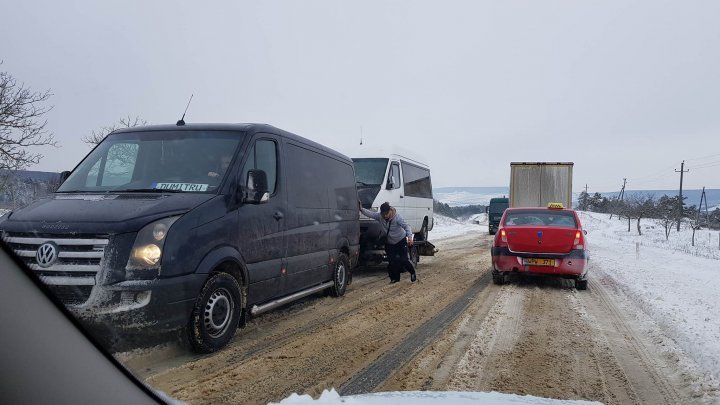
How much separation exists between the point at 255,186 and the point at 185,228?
97 centimetres

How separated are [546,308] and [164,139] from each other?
5627 millimetres

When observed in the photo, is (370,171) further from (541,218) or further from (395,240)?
(541,218)

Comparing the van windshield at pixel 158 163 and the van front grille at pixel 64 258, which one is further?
the van windshield at pixel 158 163

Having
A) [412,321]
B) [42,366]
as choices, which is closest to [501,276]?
[412,321]

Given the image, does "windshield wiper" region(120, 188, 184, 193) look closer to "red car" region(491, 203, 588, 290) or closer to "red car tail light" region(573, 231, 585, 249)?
"red car" region(491, 203, 588, 290)

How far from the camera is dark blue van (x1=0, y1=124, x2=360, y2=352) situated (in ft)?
9.35

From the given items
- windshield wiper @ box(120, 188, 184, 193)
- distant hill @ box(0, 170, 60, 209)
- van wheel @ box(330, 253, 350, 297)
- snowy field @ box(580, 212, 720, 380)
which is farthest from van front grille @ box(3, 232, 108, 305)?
snowy field @ box(580, 212, 720, 380)

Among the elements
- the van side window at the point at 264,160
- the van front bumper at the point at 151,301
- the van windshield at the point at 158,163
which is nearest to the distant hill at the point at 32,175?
the van front bumper at the point at 151,301

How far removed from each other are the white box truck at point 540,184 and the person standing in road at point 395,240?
932 cm

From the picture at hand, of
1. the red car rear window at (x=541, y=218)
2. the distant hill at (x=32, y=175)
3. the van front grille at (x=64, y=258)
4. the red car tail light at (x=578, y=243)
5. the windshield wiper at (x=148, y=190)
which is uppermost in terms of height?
the distant hill at (x=32, y=175)

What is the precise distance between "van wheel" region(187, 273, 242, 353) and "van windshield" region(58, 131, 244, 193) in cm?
88

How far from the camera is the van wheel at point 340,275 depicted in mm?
7160

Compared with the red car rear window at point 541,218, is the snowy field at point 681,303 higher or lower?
lower

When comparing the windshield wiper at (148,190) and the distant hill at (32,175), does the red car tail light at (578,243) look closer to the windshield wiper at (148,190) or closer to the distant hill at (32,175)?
the windshield wiper at (148,190)
